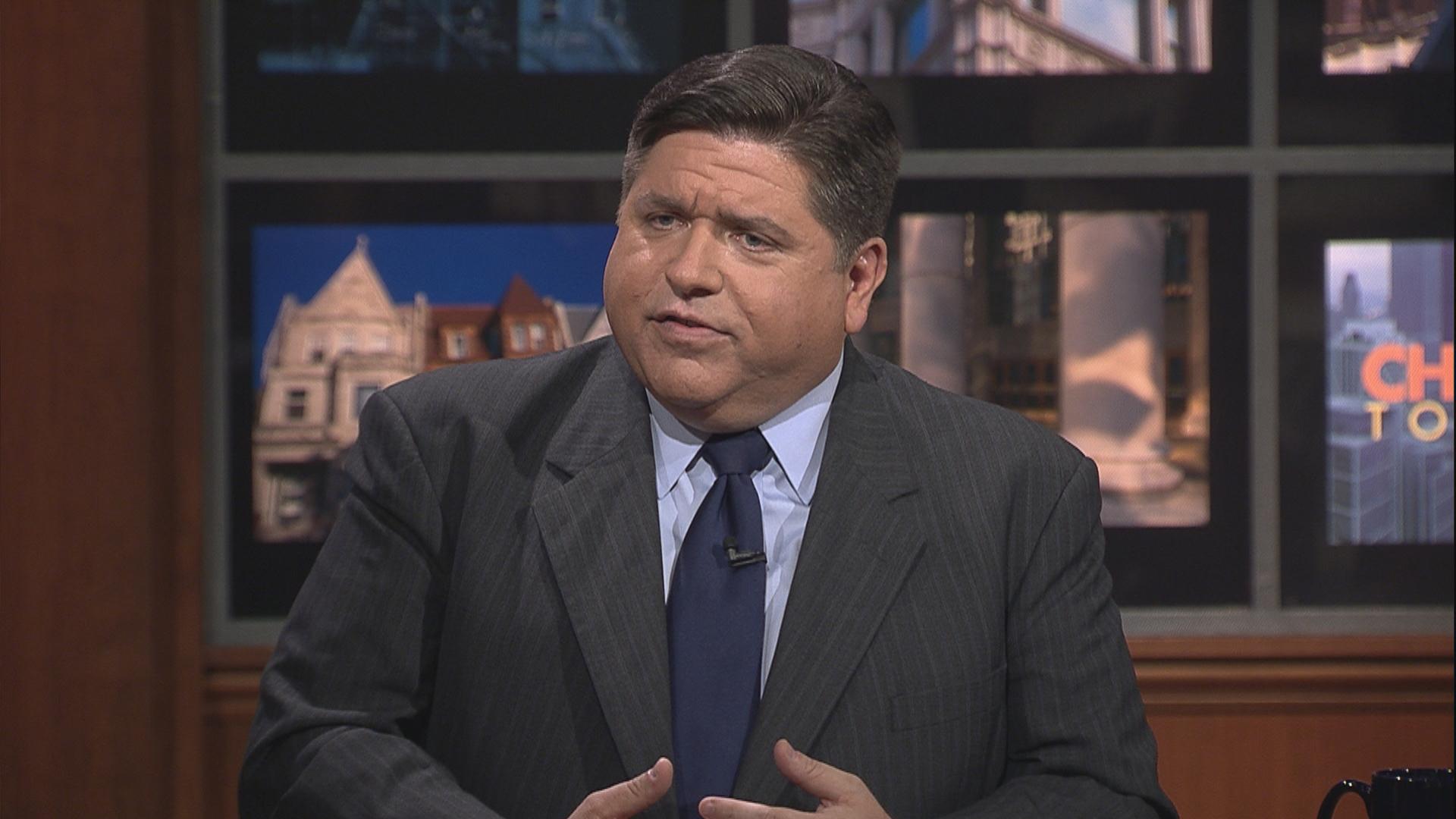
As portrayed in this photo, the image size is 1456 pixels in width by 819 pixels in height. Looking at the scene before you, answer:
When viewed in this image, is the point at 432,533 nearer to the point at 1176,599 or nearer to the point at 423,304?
the point at 423,304

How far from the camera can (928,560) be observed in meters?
1.55

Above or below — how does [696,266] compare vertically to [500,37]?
below

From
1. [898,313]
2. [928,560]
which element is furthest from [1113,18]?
[928,560]

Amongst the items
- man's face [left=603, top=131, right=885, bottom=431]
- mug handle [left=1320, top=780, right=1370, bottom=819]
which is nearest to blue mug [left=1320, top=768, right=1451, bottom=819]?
mug handle [left=1320, top=780, right=1370, bottom=819]

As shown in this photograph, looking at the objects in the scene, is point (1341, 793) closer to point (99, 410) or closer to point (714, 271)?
point (714, 271)

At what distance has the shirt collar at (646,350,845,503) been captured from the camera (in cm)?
155

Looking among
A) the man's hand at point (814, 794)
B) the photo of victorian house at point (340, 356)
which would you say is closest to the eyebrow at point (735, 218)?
the man's hand at point (814, 794)

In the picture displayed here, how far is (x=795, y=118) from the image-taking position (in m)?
1.44

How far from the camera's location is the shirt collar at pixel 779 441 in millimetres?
1553

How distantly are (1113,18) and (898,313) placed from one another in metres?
0.79

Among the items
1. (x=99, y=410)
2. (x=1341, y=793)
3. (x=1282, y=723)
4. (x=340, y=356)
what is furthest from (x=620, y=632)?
(x=1282, y=723)

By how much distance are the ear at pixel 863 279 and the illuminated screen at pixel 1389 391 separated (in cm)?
199

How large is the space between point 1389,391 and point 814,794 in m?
2.34

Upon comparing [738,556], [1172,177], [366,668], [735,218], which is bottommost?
[366,668]
